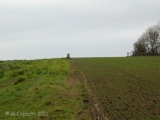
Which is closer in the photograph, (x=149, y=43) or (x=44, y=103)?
(x=44, y=103)

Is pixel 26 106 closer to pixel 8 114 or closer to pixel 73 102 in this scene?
pixel 8 114

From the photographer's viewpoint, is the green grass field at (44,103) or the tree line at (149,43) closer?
the green grass field at (44,103)

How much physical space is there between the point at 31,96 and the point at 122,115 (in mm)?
5038

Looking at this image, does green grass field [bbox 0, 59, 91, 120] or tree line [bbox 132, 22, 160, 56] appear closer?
green grass field [bbox 0, 59, 91, 120]

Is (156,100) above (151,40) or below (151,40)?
below

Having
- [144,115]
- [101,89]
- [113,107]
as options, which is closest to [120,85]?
[101,89]

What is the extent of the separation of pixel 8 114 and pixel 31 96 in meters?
2.78

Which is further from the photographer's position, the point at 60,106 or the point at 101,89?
the point at 101,89

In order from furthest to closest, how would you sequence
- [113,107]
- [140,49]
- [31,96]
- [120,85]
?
[140,49] < [120,85] < [31,96] < [113,107]

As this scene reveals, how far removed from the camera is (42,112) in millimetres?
10164

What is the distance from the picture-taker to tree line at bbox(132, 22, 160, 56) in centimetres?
8096

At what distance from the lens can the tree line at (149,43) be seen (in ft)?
266

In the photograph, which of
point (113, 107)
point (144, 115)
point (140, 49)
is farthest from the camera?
point (140, 49)

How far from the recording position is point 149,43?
273 feet
